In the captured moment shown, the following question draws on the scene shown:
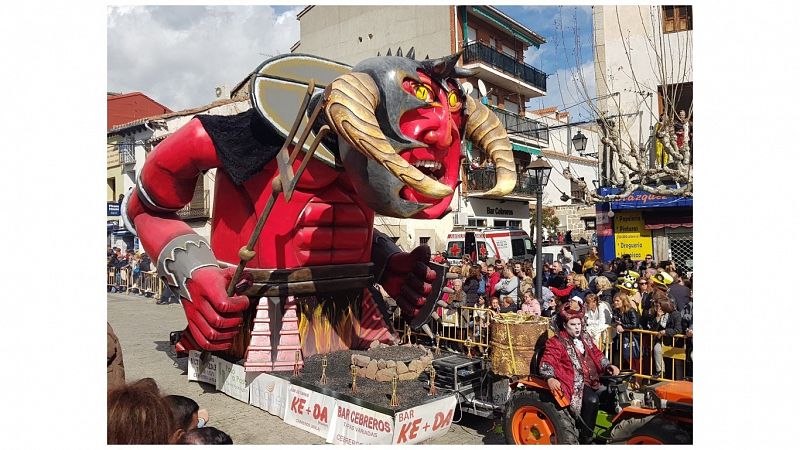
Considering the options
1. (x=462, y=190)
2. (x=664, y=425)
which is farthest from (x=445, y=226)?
(x=664, y=425)

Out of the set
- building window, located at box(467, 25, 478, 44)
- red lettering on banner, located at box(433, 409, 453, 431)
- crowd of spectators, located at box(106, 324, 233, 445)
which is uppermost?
building window, located at box(467, 25, 478, 44)

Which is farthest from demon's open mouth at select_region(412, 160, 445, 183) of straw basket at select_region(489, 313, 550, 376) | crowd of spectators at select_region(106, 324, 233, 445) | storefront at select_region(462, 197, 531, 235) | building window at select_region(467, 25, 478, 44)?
storefront at select_region(462, 197, 531, 235)

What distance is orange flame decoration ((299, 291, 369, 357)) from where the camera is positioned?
629 cm

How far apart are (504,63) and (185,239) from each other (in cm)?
1857

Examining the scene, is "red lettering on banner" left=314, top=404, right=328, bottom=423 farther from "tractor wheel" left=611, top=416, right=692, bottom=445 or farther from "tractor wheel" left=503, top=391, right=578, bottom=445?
"tractor wheel" left=611, top=416, right=692, bottom=445

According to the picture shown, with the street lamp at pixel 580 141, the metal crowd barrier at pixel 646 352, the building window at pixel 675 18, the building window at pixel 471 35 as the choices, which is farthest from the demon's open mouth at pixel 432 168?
the building window at pixel 471 35

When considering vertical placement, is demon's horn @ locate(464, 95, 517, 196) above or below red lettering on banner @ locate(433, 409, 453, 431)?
above

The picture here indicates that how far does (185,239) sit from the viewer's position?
6125mm

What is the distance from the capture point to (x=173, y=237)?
618 cm

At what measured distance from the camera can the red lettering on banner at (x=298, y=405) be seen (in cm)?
559

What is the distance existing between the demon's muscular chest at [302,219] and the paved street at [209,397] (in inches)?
61.5

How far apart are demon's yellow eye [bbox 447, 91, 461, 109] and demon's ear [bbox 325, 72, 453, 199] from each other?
2.69 feet

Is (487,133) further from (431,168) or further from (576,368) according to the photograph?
(576,368)

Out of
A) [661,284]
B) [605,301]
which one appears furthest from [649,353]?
[661,284]
